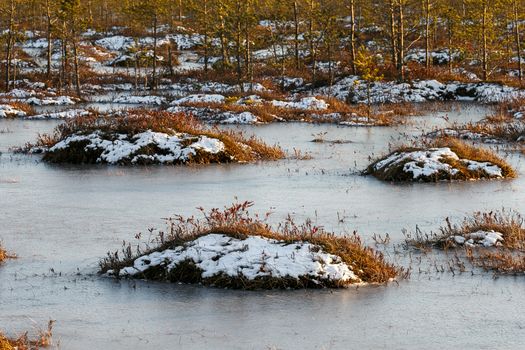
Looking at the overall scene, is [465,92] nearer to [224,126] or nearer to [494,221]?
[224,126]

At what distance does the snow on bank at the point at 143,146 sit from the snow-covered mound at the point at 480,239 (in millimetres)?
12683

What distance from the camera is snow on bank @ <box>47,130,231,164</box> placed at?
84.5 feet

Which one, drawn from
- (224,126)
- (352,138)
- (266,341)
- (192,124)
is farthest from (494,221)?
(224,126)

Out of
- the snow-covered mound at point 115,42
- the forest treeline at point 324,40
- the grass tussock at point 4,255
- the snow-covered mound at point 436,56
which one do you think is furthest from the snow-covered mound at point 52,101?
the snow-covered mound at point 115,42

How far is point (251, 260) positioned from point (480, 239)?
4.36 m

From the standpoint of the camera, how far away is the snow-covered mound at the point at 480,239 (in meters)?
14.1

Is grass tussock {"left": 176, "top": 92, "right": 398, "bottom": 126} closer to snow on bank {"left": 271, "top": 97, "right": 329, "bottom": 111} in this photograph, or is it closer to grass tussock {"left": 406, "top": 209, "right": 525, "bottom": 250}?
snow on bank {"left": 271, "top": 97, "right": 329, "bottom": 111}

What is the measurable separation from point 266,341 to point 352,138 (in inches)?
933

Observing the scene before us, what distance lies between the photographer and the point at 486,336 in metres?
9.45

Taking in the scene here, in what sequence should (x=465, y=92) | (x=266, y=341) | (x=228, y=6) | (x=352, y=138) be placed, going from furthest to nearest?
(x=228, y=6) → (x=465, y=92) → (x=352, y=138) → (x=266, y=341)

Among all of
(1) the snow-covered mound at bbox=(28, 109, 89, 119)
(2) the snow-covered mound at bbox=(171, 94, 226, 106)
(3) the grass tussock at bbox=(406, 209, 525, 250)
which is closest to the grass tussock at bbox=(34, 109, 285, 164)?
(3) the grass tussock at bbox=(406, 209, 525, 250)

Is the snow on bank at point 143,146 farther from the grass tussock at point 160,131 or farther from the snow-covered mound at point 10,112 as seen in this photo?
the snow-covered mound at point 10,112

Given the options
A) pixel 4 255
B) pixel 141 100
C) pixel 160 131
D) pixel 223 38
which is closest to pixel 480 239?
pixel 4 255

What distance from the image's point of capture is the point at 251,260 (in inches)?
465
